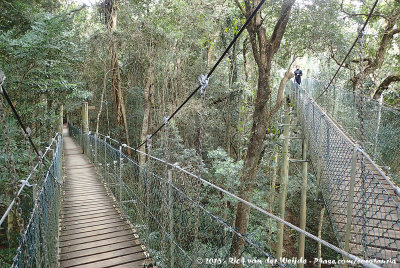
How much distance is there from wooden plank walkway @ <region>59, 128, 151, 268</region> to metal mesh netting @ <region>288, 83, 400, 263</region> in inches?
80.0

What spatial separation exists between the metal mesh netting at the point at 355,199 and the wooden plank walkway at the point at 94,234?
Result: 6.66ft

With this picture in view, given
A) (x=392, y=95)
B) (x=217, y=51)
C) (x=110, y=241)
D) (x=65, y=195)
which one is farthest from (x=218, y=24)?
(x=110, y=241)

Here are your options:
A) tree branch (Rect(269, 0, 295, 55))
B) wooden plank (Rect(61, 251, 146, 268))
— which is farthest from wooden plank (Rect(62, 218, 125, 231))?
tree branch (Rect(269, 0, 295, 55))

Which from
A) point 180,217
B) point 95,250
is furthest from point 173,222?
point 95,250

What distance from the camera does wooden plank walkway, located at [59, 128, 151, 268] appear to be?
2.73m

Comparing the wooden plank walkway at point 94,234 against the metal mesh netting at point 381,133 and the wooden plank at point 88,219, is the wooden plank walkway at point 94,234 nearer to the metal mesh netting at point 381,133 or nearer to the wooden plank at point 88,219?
the wooden plank at point 88,219

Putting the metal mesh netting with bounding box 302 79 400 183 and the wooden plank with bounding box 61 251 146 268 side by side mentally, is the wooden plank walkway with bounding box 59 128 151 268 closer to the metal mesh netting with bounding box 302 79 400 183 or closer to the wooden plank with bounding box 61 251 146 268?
the wooden plank with bounding box 61 251 146 268

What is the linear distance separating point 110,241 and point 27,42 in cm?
362

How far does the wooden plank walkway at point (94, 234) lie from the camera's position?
2734mm

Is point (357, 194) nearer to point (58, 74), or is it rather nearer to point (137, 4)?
point (58, 74)

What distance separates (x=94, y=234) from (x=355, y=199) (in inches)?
127

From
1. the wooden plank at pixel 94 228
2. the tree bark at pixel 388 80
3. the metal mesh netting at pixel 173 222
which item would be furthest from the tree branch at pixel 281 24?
the tree bark at pixel 388 80

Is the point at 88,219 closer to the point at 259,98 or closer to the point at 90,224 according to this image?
the point at 90,224

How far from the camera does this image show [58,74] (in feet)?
18.3
